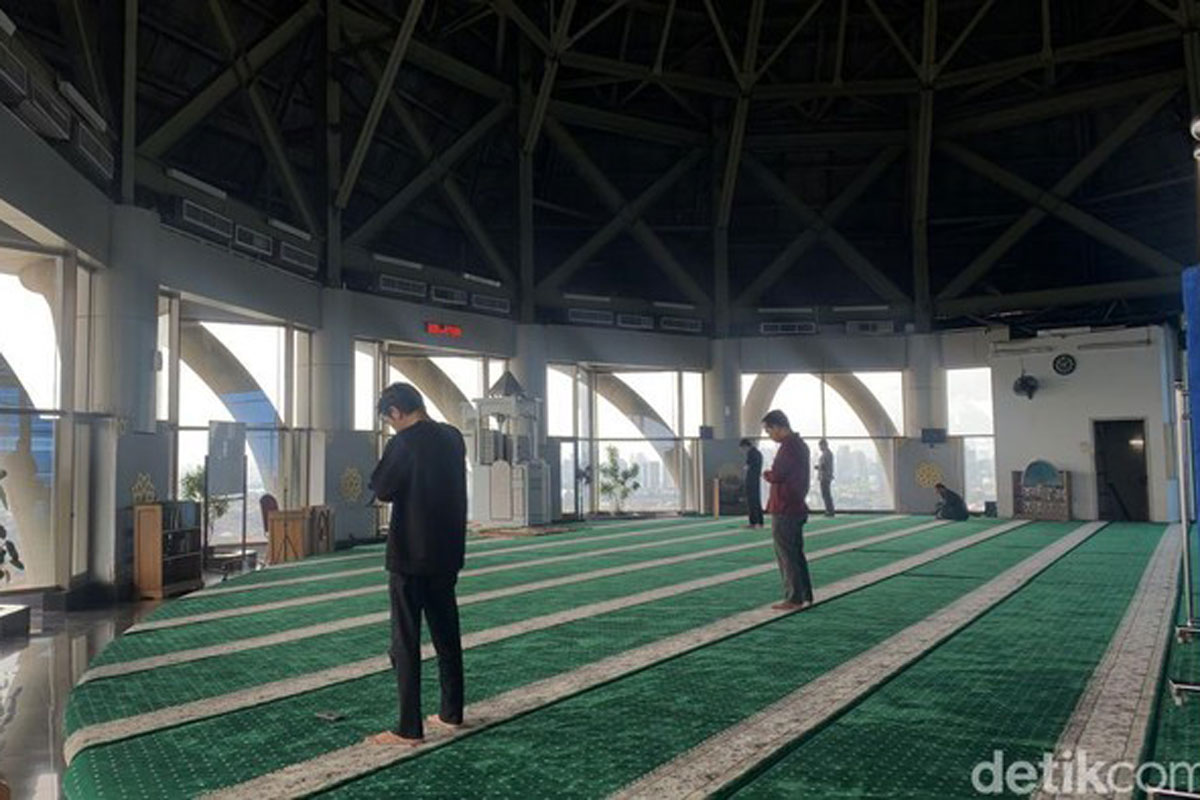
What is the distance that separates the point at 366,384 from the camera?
18.1 metres

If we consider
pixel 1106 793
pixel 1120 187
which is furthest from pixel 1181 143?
pixel 1106 793

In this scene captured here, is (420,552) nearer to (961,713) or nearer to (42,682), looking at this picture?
(961,713)

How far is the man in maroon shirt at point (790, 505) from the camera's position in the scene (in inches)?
301

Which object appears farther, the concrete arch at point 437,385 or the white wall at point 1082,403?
the concrete arch at point 437,385

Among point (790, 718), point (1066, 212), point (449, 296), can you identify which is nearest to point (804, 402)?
point (1066, 212)

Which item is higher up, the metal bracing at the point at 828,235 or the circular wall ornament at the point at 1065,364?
the metal bracing at the point at 828,235

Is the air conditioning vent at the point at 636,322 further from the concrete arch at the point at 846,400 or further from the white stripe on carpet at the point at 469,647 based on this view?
the white stripe on carpet at the point at 469,647

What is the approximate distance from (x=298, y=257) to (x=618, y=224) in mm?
8663

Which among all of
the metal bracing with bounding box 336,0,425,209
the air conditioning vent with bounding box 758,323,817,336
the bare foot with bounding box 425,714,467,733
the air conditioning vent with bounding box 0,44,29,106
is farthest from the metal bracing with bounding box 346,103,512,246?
the bare foot with bounding box 425,714,467,733

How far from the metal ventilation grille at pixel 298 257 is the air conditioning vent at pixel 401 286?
1655 mm

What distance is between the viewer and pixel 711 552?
12914 millimetres

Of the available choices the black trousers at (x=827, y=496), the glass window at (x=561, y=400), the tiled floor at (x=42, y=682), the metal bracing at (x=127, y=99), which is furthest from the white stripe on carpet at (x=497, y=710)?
the glass window at (x=561, y=400)

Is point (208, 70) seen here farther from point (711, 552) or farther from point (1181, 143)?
point (1181, 143)

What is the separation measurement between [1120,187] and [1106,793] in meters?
21.6
